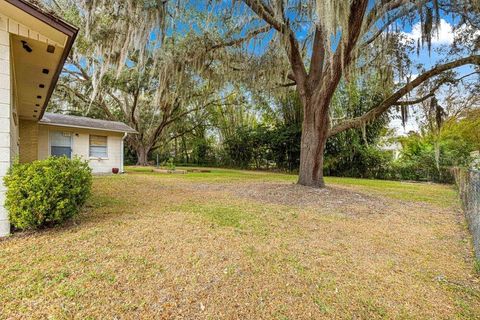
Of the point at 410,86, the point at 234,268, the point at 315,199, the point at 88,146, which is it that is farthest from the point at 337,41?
the point at 88,146

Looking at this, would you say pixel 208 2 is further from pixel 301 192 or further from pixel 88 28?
pixel 301 192

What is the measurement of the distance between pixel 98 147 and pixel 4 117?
9.39 meters

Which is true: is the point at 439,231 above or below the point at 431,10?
below

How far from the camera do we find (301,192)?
6734 mm

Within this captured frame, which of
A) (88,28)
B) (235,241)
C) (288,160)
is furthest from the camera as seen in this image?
(288,160)

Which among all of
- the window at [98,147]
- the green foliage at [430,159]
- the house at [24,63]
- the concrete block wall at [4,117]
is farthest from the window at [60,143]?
the green foliage at [430,159]

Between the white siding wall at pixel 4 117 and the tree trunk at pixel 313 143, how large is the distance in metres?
6.42

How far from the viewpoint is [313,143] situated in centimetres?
725

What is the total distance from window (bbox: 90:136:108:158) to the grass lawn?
8405 millimetres

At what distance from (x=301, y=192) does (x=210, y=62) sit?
5155 millimetres

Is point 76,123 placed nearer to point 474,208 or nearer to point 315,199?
point 315,199

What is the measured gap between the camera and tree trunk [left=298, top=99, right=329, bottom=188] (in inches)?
281

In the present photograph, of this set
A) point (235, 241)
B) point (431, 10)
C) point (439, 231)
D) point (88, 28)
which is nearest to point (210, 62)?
point (88, 28)

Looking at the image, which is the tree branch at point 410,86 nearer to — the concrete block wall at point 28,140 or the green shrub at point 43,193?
the green shrub at point 43,193
